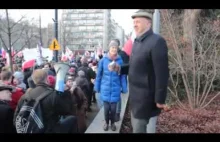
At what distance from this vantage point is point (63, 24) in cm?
4156

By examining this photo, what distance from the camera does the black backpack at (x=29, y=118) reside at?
3.65m

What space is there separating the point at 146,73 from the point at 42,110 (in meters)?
1.36

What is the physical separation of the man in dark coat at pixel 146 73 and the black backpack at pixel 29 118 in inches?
44.0

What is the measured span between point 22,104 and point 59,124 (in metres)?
0.56

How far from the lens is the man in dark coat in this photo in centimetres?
315

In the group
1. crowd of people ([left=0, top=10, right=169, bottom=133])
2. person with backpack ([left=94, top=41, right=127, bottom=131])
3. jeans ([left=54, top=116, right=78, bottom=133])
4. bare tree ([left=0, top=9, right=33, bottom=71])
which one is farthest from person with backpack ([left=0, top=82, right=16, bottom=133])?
bare tree ([left=0, top=9, right=33, bottom=71])

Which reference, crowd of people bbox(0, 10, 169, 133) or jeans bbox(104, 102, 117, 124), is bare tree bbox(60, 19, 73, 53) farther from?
crowd of people bbox(0, 10, 169, 133)

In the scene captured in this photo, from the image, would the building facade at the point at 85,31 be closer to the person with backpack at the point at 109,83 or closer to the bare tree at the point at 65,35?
the bare tree at the point at 65,35

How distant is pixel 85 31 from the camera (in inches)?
1896

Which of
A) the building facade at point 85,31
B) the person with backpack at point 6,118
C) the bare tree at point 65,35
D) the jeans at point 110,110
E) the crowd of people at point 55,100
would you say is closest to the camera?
the person with backpack at point 6,118

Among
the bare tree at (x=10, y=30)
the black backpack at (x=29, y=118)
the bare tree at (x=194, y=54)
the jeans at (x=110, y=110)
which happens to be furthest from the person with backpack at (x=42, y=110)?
the bare tree at (x=10, y=30)

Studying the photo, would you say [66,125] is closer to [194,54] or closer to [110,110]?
[110,110]
